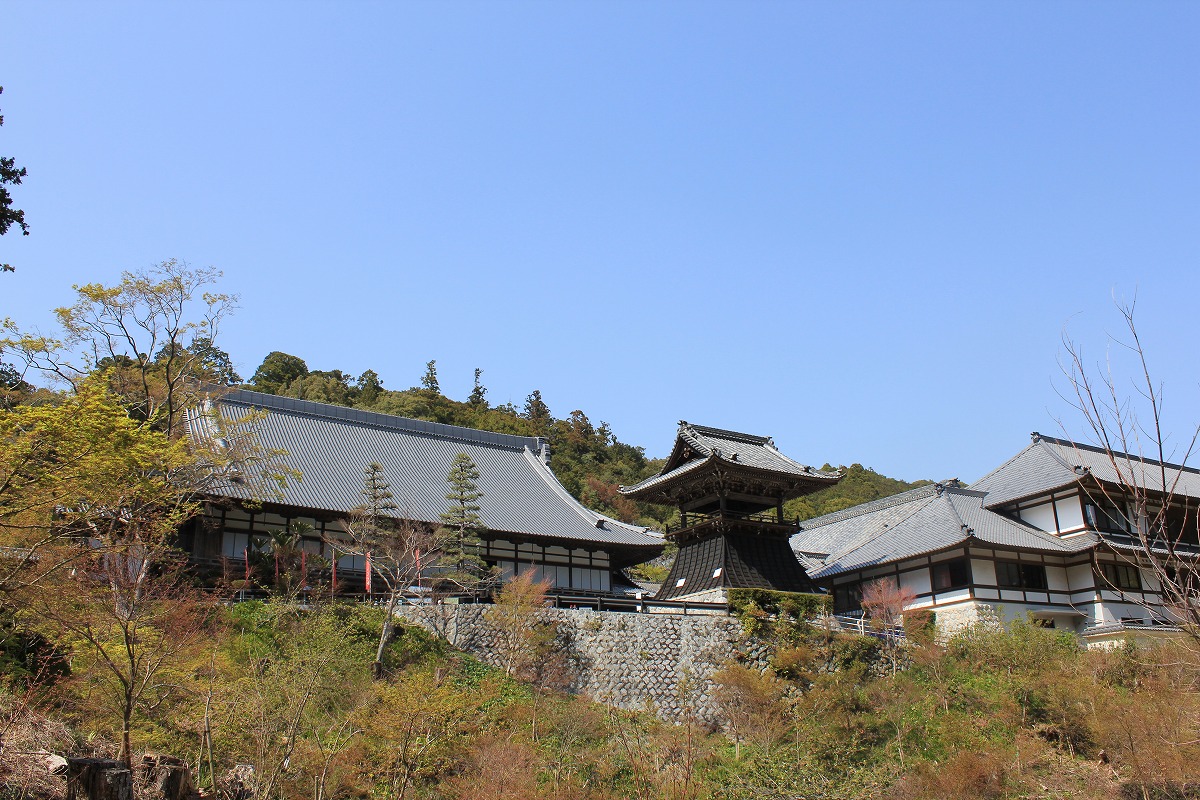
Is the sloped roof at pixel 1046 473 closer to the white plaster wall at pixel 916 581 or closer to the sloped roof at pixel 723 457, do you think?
the white plaster wall at pixel 916 581

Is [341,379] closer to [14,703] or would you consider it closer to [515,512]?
[515,512]

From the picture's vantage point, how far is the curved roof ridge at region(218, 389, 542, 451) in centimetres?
3162

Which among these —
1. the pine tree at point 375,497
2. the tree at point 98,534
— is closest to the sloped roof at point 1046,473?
the pine tree at point 375,497

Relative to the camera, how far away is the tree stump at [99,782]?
10.4 m

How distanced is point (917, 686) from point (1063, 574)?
9.21m

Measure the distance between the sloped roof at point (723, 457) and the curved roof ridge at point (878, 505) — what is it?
5.51 meters

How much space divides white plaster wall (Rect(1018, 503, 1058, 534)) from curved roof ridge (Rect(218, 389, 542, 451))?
60.8 feet

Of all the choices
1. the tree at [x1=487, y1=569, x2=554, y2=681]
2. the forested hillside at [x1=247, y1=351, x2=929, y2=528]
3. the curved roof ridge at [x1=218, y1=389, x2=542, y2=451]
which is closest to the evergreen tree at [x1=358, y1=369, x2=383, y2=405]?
the forested hillside at [x1=247, y1=351, x2=929, y2=528]

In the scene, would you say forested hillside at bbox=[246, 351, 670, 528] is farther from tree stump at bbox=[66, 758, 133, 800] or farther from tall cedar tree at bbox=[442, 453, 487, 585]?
tree stump at bbox=[66, 758, 133, 800]

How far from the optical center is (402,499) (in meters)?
29.2

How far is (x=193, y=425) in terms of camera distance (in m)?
27.7

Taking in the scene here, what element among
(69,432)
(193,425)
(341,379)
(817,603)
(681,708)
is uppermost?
(341,379)

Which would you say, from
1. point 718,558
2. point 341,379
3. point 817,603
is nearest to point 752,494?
point 718,558

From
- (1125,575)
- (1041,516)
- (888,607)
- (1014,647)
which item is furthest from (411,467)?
(1125,575)
